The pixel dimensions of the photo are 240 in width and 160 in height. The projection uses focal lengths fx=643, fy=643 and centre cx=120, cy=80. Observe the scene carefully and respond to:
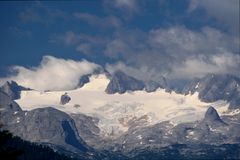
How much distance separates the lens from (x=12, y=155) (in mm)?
52000

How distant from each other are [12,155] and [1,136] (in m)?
1.80

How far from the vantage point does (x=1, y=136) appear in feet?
170
